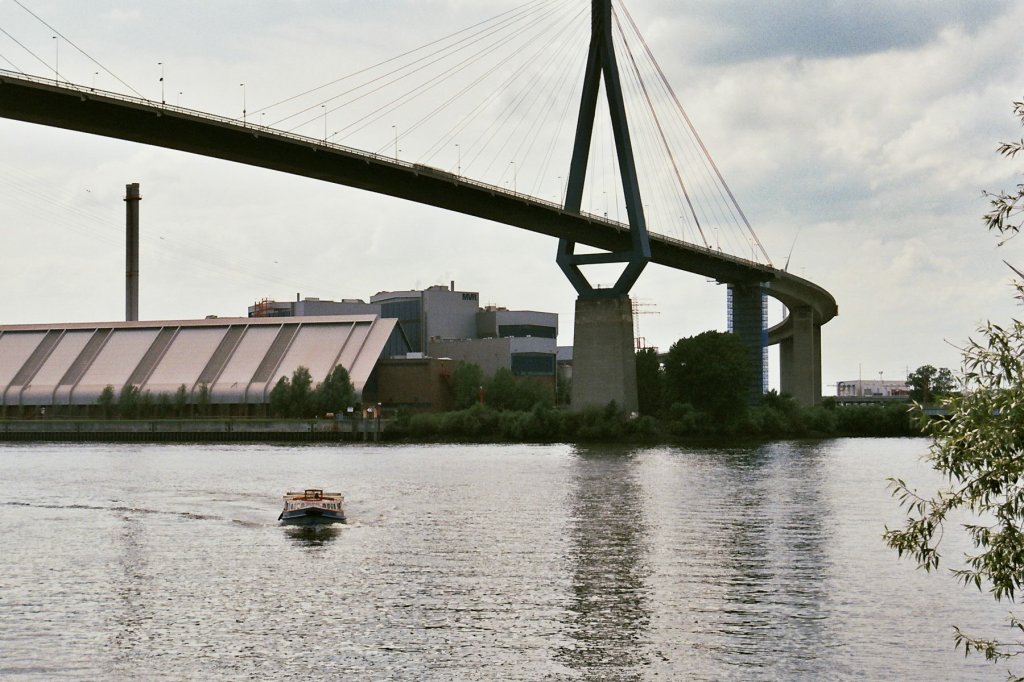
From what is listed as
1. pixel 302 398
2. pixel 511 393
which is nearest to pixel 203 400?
pixel 302 398

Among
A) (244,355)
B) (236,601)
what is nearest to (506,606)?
(236,601)

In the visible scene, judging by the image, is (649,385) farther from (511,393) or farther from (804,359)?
(804,359)

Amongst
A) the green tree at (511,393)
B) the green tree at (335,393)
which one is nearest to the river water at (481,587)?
the green tree at (335,393)

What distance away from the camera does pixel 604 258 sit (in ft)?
280

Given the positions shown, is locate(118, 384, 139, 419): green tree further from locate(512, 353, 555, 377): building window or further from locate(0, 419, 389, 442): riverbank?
locate(512, 353, 555, 377): building window

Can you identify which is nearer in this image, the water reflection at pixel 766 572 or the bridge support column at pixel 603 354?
the water reflection at pixel 766 572

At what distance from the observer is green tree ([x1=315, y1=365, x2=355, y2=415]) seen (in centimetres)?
11281

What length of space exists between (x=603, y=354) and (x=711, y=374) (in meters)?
11.0

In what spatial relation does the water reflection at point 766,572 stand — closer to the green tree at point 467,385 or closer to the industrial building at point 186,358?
the green tree at point 467,385

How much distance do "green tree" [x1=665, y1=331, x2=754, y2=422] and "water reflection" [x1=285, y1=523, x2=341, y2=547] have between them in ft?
190

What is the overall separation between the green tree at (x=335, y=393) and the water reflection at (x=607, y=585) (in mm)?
63331

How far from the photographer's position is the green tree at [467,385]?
117850mm

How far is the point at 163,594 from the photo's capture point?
2778 cm

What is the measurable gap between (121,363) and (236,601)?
109830 mm
